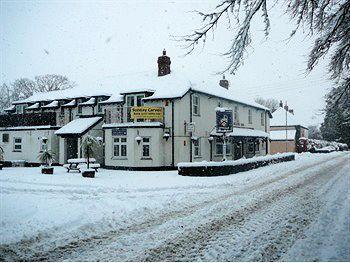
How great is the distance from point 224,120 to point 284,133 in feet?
130

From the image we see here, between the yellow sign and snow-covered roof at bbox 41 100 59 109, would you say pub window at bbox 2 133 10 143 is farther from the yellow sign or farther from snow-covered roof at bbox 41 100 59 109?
the yellow sign

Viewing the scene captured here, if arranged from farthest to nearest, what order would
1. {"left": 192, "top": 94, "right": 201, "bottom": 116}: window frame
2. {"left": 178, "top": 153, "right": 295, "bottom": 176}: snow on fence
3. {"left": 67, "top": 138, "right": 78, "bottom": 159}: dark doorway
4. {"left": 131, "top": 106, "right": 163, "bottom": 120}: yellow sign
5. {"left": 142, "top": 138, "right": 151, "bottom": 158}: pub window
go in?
{"left": 67, "top": 138, "right": 78, "bottom": 159}: dark doorway, {"left": 192, "top": 94, "right": 201, "bottom": 116}: window frame, {"left": 142, "top": 138, "right": 151, "bottom": 158}: pub window, {"left": 131, "top": 106, "right": 163, "bottom": 120}: yellow sign, {"left": 178, "top": 153, "right": 295, "bottom": 176}: snow on fence

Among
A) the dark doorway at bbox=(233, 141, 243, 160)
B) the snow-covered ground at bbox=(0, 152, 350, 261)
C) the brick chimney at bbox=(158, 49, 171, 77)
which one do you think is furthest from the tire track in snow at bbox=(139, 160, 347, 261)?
the dark doorway at bbox=(233, 141, 243, 160)

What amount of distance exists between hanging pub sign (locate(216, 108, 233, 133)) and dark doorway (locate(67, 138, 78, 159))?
43.0 feet

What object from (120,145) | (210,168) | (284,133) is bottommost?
(210,168)

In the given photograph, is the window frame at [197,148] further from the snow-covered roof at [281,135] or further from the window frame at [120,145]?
the snow-covered roof at [281,135]

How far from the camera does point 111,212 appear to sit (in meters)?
10.0

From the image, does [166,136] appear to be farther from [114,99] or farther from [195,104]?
[114,99]

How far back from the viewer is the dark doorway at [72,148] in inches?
1156

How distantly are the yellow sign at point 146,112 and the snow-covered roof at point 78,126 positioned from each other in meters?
4.59

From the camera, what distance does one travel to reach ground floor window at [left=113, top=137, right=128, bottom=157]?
84.7 feet

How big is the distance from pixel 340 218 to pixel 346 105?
16.7ft

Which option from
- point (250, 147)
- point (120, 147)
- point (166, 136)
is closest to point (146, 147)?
point (166, 136)

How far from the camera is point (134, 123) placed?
2516 centimetres
